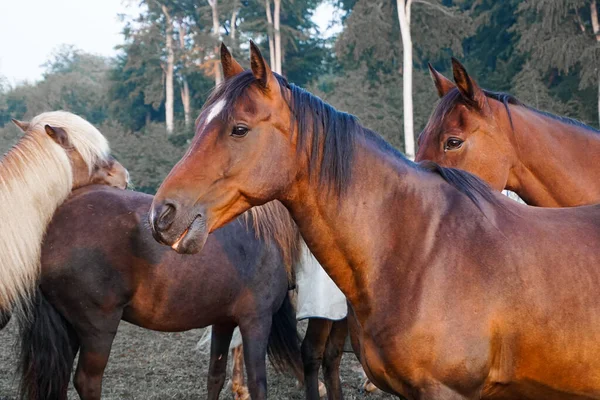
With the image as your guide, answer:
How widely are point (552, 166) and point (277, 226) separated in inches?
66.8

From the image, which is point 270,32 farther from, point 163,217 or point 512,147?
point 163,217

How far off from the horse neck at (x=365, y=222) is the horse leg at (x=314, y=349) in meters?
2.27

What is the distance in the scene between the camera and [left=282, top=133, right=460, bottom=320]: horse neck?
234 centimetres

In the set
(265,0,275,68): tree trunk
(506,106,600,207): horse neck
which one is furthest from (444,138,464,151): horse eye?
(265,0,275,68): tree trunk

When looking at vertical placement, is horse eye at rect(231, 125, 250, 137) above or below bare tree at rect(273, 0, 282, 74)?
above

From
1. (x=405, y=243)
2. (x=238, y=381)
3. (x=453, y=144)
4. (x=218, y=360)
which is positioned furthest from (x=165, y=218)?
(x=238, y=381)

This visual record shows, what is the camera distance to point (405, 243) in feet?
7.72

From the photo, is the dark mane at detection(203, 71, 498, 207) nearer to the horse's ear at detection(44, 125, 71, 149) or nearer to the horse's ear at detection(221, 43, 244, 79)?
the horse's ear at detection(221, 43, 244, 79)

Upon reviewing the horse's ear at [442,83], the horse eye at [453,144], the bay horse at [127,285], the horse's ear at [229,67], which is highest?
the horse's ear at [229,67]

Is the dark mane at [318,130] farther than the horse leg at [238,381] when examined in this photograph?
No

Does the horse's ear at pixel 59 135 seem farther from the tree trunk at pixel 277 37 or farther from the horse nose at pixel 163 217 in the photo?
the tree trunk at pixel 277 37

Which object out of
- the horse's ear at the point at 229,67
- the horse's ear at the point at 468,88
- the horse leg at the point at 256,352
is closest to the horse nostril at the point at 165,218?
the horse's ear at the point at 229,67

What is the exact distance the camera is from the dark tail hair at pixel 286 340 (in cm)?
469

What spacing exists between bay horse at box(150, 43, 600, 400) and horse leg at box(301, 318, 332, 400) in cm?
222
